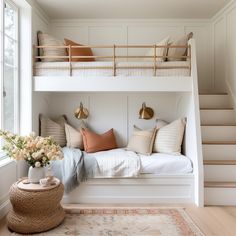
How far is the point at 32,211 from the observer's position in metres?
2.57

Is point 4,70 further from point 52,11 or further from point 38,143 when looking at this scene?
point 52,11

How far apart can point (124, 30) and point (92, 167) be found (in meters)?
2.52

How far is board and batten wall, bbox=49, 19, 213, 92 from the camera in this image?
457 centimetres

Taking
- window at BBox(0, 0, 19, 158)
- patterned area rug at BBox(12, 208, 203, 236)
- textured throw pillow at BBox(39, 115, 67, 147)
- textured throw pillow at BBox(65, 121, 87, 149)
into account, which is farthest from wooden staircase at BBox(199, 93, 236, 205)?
window at BBox(0, 0, 19, 158)

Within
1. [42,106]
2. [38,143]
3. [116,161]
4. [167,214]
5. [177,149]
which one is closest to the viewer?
[38,143]

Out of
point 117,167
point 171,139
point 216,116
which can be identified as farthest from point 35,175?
point 216,116

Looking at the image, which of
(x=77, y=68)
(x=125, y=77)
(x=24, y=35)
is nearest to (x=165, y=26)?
(x=125, y=77)

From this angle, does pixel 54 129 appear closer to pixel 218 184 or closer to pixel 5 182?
pixel 5 182

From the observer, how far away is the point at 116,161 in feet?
11.3

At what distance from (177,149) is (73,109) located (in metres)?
1.85

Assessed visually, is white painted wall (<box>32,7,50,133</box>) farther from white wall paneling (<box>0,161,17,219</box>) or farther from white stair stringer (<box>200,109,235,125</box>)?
white stair stringer (<box>200,109,235,125</box>)

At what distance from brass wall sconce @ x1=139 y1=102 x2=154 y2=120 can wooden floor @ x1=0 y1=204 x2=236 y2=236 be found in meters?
1.51

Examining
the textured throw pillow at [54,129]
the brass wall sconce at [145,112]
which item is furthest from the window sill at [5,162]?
the brass wall sconce at [145,112]

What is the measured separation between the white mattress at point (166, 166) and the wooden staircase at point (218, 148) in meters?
0.26
